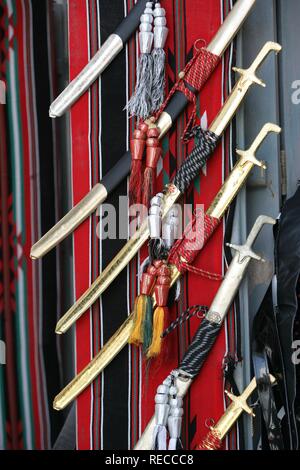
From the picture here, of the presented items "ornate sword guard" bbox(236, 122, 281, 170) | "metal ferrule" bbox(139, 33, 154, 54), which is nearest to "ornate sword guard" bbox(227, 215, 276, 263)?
"ornate sword guard" bbox(236, 122, 281, 170)

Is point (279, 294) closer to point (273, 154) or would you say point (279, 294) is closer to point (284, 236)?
point (284, 236)

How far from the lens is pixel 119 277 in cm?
157

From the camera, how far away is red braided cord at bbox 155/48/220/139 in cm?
155

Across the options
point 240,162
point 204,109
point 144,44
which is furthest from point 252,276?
point 144,44

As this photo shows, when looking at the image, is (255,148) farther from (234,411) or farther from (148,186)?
(234,411)

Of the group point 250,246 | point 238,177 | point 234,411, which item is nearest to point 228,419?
A: point 234,411

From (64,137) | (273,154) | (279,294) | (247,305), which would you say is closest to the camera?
(279,294)

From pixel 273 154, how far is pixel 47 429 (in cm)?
89

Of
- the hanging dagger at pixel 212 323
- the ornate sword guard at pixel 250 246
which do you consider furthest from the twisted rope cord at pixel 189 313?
the ornate sword guard at pixel 250 246

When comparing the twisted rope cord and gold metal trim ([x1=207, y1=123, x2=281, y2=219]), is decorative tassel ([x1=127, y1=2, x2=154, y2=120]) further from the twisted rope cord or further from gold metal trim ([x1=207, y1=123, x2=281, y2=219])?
the twisted rope cord

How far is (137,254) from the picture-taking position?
1572 millimetres

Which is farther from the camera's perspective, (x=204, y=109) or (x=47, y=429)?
(x=47, y=429)

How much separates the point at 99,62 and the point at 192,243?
43cm

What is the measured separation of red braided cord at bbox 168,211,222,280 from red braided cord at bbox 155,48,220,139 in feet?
0.82
